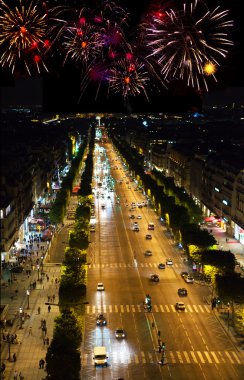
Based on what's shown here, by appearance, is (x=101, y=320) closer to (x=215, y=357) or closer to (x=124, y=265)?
(x=215, y=357)

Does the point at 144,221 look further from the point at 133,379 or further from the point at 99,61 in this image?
the point at 99,61

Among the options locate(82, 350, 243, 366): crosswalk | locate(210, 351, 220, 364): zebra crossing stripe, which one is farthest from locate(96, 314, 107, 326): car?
locate(210, 351, 220, 364): zebra crossing stripe

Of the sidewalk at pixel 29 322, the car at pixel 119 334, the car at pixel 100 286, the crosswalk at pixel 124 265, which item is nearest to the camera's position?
the sidewalk at pixel 29 322

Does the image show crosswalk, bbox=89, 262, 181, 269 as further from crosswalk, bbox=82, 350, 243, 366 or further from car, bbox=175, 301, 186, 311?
crosswalk, bbox=82, 350, 243, 366

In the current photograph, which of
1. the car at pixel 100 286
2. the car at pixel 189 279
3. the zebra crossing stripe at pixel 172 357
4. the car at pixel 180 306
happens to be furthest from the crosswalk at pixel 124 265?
the zebra crossing stripe at pixel 172 357

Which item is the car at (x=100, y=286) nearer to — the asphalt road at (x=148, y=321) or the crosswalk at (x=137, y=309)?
the asphalt road at (x=148, y=321)

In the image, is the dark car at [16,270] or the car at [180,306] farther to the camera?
the dark car at [16,270]

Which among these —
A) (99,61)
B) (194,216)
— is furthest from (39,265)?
(99,61)
